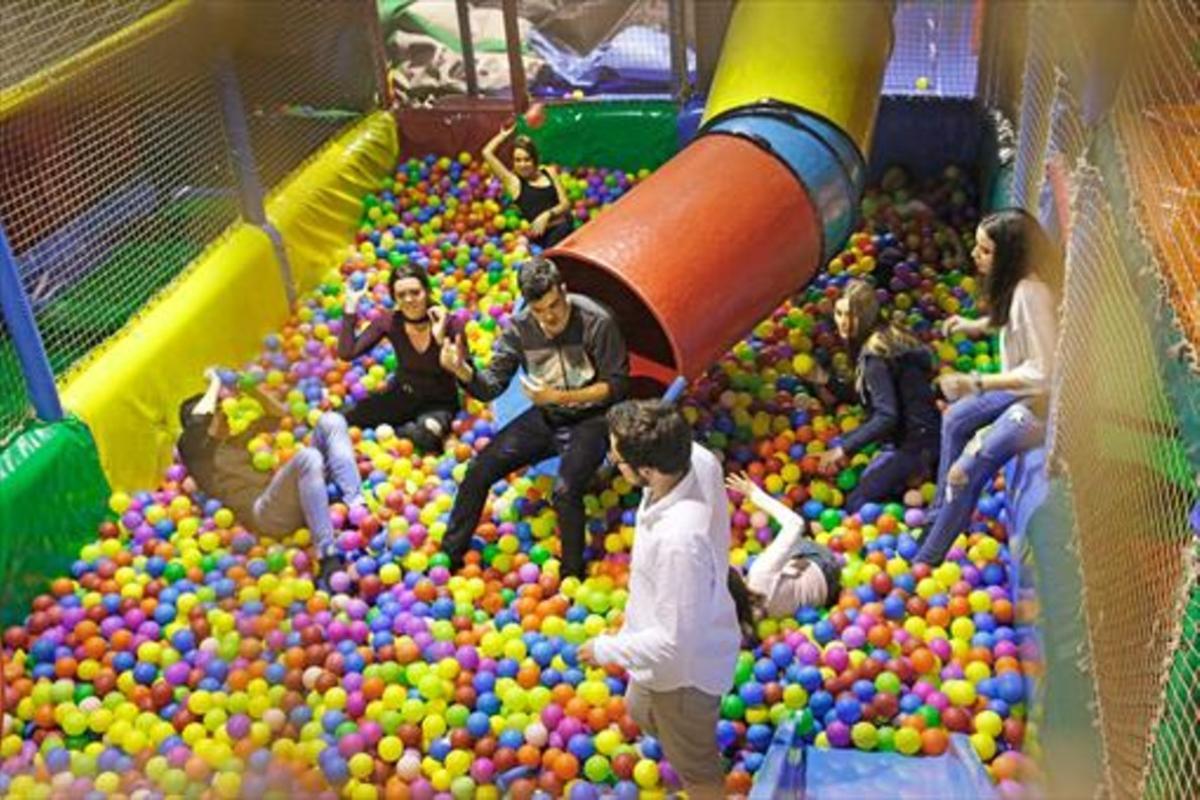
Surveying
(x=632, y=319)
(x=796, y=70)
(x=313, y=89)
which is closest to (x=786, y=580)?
(x=632, y=319)

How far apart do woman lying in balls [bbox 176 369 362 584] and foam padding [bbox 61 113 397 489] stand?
0.26 m

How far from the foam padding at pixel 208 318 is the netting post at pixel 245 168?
0.04 metres

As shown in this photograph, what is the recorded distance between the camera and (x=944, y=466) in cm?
338

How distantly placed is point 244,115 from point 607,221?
4.84 feet

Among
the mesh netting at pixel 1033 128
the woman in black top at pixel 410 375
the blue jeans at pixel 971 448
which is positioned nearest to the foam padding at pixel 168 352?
the woman in black top at pixel 410 375

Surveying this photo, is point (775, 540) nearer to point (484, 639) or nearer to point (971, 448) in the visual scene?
point (971, 448)

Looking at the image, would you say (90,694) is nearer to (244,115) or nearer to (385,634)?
(385,634)

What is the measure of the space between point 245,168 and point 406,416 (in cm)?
110

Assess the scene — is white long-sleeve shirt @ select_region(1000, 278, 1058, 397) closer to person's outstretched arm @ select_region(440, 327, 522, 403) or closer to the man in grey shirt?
the man in grey shirt

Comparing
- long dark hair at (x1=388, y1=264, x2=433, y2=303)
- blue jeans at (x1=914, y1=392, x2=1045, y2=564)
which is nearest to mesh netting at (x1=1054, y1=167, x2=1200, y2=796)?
blue jeans at (x1=914, y1=392, x2=1045, y2=564)

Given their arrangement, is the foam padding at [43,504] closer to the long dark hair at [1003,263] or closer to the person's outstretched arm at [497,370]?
the person's outstretched arm at [497,370]

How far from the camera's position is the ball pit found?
299 centimetres

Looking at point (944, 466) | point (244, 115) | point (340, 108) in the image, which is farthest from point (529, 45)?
point (944, 466)

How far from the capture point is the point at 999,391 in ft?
10.4
